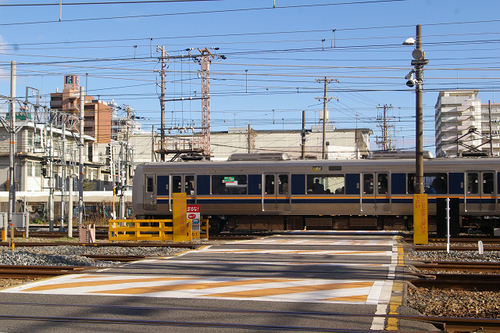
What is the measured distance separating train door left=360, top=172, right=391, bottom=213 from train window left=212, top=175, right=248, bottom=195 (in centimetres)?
483

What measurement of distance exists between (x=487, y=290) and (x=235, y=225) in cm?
1334

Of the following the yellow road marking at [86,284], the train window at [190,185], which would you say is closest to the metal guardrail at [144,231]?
the train window at [190,185]

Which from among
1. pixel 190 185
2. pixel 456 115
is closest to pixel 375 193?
pixel 190 185

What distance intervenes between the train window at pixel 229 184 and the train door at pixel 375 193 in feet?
15.8

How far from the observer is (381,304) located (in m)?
6.95

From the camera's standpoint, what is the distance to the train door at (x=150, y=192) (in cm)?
2114

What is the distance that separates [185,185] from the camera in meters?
21.0

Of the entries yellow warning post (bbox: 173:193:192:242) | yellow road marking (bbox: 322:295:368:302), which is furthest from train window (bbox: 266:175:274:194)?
yellow road marking (bbox: 322:295:368:302)

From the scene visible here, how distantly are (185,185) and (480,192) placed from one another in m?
11.7

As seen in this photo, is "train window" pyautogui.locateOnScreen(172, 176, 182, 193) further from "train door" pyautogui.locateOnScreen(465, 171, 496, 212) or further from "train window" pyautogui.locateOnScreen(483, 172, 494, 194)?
"train window" pyautogui.locateOnScreen(483, 172, 494, 194)

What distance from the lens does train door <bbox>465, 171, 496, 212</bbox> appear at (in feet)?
62.1

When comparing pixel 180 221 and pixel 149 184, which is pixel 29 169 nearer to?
pixel 149 184

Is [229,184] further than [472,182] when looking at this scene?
Yes

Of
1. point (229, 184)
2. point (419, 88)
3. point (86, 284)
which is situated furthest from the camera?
point (229, 184)
